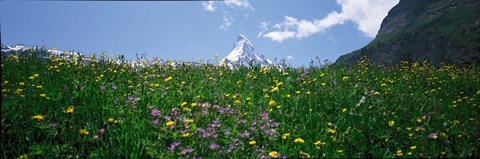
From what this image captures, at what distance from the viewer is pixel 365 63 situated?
1062 centimetres

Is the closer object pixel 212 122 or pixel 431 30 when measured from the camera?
pixel 212 122

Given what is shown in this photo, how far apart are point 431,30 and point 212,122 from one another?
5328 inches

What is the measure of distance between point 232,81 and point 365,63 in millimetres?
5626

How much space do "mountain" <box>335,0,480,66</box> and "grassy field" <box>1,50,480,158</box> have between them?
44942 millimetres

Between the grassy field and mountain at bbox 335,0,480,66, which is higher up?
mountain at bbox 335,0,480,66

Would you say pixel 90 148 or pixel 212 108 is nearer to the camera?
pixel 90 148

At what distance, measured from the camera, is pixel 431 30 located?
388 feet

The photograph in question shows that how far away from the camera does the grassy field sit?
11.6ft

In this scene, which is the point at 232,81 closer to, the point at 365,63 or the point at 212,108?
the point at 212,108

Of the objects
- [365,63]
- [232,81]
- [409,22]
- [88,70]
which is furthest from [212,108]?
[409,22]

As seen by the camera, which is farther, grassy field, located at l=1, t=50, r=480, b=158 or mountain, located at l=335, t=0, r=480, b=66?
mountain, located at l=335, t=0, r=480, b=66

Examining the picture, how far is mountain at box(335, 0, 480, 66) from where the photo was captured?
8012cm

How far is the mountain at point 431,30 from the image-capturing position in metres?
80.1

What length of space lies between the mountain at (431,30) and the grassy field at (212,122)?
147 ft
